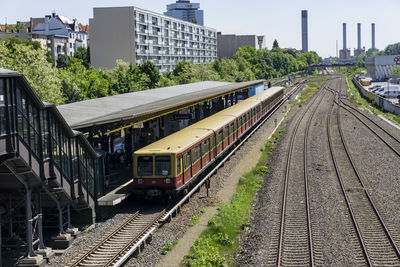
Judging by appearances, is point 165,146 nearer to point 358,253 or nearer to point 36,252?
point 36,252

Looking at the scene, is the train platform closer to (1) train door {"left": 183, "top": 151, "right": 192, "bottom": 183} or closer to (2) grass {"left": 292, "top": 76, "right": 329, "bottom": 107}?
(1) train door {"left": 183, "top": 151, "right": 192, "bottom": 183}

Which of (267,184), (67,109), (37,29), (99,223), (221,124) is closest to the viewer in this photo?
(99,223)

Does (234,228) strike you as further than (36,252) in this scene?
Yes

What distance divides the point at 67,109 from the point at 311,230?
11.8 meters

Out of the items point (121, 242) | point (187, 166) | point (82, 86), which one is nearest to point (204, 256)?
point (121, 242)

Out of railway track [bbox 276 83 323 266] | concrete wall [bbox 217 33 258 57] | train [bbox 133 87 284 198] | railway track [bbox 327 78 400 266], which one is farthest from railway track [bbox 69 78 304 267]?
concrete wall [bbox 217 33 258 57]

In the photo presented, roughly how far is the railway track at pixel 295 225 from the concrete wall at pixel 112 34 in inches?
2365

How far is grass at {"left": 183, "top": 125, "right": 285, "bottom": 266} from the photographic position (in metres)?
14.1

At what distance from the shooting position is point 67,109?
21.4m

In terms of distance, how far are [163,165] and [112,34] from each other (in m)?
65.6

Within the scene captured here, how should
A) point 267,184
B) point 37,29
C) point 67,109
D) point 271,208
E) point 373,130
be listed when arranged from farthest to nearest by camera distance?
point 37,29 < point 373,130 < point 267,184 < point 67,109 < point 271,208

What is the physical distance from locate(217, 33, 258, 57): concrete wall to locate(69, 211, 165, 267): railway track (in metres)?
160

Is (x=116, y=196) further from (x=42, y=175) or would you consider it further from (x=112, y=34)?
(x=112, y=34)

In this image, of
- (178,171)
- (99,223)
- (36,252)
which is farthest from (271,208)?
(36,252)
